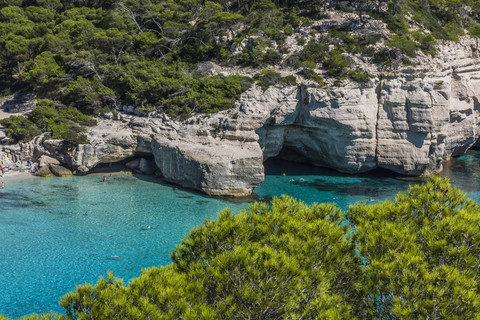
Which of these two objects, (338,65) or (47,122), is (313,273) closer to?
(338,65)

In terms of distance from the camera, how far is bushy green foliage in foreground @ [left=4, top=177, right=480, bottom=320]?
6.84m

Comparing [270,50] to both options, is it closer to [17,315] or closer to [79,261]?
[79,261]

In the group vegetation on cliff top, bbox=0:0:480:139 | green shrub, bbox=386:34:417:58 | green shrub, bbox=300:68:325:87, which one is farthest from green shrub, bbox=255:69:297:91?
green shrub, bbox=386:34:417:58

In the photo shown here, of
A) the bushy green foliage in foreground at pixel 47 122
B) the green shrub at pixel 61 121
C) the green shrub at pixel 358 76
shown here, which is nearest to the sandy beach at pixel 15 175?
the bushy green foliage in foreground at pixel 47 122

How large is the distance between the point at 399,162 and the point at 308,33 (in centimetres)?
1322

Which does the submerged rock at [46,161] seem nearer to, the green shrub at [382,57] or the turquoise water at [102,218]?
the turquoise water at [102,218]

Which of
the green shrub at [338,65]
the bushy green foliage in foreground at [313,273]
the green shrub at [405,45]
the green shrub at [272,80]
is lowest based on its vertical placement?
the bushy green foliage in foreground at [313,273]

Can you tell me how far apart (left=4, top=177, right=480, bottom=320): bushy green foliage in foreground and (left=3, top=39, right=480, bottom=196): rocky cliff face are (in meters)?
15.5

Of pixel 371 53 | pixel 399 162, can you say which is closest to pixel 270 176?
pixel 399 162

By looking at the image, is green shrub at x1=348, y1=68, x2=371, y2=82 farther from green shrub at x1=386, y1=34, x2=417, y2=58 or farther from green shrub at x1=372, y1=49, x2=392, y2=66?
green shrub at x1=386, y1=34, x2=417, y2=58

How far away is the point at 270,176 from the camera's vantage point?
2923 cm

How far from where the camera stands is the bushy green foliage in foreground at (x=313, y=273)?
6.84 meters

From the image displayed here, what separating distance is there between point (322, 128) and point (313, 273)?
20.6m

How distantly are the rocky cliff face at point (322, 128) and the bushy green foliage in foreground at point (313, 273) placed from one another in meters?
15.5
